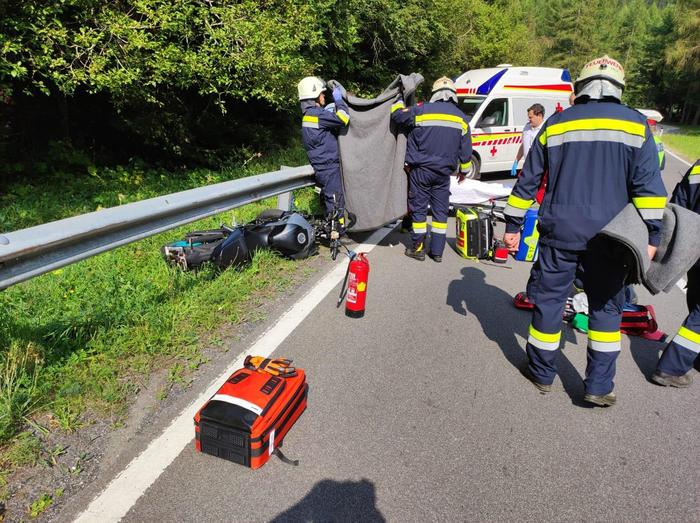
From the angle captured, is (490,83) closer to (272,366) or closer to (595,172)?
(595,172)

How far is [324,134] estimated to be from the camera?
240 inches

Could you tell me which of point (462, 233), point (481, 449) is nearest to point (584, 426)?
point (481, 449)

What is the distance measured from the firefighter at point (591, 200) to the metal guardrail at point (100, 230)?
110 inches

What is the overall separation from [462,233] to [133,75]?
5106mm

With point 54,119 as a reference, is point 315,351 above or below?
below

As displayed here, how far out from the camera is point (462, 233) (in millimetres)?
6477

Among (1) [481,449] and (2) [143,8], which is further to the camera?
(2) [143,8]

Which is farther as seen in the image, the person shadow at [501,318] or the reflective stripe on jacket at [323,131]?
the reflective stripe on jacket at [323,131]

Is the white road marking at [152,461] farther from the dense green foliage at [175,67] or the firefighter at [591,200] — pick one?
the dense green foliage at [175,67]

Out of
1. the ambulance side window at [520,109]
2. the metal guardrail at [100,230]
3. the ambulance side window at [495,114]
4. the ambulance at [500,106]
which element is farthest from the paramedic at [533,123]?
the metal guardrail at [100,230]

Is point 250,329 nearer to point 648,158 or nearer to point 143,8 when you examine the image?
point 648,158

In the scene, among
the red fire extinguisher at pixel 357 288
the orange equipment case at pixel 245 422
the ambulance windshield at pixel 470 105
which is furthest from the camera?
the ambulance windshield at pixel 470 105

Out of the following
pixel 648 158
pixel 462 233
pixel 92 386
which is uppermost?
pixel 648 158

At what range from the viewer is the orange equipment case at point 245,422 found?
251cm
